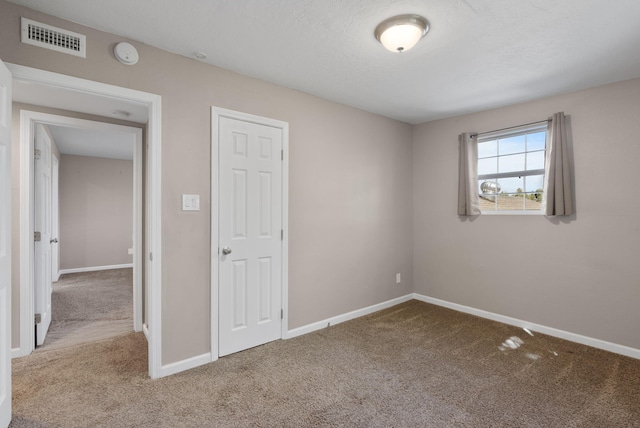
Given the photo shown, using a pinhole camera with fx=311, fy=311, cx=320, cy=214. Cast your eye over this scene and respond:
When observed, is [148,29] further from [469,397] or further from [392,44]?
[469,397]

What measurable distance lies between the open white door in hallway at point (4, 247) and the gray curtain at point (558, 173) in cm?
430

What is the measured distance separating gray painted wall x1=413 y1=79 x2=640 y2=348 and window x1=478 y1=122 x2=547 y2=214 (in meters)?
0.14

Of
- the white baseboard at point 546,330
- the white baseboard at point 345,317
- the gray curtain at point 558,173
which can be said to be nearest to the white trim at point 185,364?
the white baseboard at point 345,317

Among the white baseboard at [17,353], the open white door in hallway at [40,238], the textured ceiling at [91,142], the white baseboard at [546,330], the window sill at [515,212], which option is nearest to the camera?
the white baseboard at [17,353]

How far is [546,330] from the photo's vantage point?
3.25 metres

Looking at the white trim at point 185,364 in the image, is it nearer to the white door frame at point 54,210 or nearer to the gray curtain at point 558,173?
the gray curtain at point 558,173

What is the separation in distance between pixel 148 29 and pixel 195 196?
119cm

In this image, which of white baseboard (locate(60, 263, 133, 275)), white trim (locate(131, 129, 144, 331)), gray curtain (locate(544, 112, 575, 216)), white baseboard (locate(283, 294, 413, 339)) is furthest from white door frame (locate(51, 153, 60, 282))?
gray curtain (locate(544, 112, 575, 216))

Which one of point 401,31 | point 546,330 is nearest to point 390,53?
point 401,31

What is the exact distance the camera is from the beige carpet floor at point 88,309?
3.22 metres

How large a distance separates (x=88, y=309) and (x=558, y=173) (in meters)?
5.72

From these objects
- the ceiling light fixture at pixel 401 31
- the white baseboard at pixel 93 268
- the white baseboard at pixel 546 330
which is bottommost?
the white baseboard at pixel 546 330

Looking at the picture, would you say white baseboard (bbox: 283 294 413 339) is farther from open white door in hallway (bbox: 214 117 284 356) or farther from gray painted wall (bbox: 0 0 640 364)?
open white door in hallway (bbox: 214 117 284 356)

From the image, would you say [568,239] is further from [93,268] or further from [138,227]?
[93,268]
